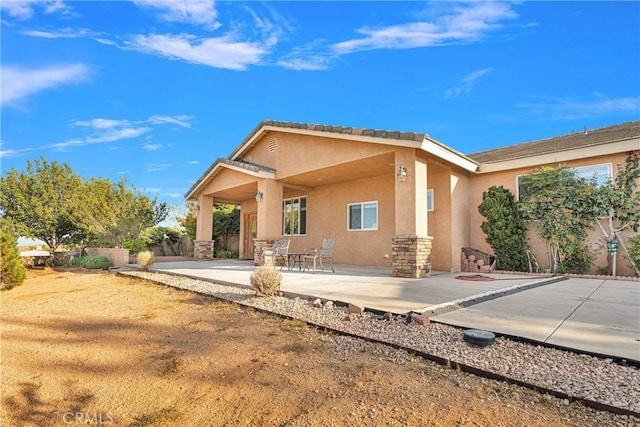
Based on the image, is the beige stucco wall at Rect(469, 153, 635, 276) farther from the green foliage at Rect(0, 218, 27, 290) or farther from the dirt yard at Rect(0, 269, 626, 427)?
the green foliage at Rect(0, 218, 27, 290)

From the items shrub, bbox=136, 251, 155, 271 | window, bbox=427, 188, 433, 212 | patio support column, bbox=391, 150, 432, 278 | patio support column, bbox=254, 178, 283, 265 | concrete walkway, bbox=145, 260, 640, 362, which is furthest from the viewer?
patio support column, bbox=254, 178, 283, 265

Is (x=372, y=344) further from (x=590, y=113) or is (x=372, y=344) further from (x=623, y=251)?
(x=590, y=113)

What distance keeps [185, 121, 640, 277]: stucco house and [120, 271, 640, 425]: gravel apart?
4.17 metres

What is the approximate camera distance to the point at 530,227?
912 centimetres

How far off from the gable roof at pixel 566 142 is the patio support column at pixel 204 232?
11.1m

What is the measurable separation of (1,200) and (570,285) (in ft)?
69.4

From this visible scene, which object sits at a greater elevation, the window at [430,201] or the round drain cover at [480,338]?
the window at [430,201]

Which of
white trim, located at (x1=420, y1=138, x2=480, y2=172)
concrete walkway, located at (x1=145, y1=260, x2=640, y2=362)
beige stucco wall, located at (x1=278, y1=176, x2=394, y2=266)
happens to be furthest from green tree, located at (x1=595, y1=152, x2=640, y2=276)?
beige stucco wall, located at (x1=278, y1=176, x2=394, y2=266)

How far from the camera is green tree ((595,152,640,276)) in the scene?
7.57 meters

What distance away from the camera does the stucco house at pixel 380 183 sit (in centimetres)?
794

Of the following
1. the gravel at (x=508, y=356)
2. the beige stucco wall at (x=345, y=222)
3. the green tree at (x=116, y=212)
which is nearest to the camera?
the gravel at (x=508, y=356)

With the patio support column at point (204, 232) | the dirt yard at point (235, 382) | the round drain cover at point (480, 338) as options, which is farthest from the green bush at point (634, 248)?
the patio support column at point (204, 232)

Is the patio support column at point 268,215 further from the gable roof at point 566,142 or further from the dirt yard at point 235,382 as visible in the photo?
the dirt yard at point 235,382

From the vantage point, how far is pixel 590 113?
551 inches
